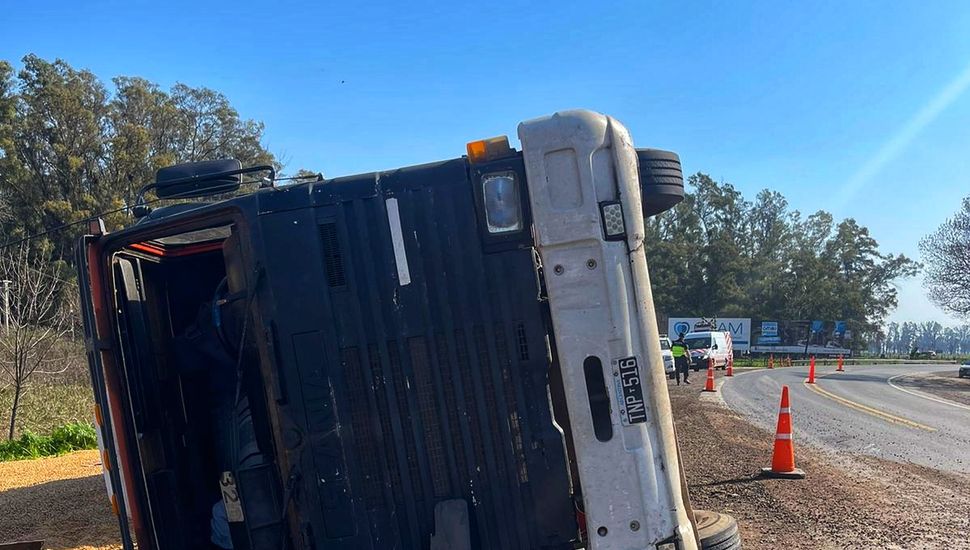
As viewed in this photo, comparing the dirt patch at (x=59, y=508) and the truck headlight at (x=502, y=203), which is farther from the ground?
the truck headlight at (x=502, y=203)

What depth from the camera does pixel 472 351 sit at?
10.1ft

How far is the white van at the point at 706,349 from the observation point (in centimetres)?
3684

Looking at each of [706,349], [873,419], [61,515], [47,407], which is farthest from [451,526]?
[706,349]

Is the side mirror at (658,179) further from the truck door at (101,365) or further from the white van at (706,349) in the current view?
the white van at (706,349)

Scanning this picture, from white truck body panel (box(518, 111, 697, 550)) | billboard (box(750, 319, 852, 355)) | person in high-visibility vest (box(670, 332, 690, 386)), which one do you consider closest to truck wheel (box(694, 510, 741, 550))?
white truck body panel (box(518, 111, 697, 550))

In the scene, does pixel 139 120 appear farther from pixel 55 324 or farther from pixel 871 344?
pixel 871 344

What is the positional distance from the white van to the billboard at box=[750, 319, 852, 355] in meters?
26.2

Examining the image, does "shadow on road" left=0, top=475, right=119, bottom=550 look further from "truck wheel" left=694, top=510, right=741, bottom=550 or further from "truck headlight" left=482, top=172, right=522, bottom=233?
"truck headlight" left=482, top=172, right=522, bottom=233

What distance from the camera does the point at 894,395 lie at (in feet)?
67.6

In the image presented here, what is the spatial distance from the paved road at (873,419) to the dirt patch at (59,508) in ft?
29.7

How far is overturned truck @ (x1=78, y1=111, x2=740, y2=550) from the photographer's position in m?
2.98

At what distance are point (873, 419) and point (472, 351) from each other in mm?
13517

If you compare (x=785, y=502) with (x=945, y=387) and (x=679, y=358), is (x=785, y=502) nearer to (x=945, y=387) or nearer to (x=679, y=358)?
(x=679, y=358)

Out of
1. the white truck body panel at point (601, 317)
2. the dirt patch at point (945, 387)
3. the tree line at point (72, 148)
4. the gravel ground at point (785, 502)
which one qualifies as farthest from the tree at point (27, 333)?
the dirt patch at point (945, 387)
